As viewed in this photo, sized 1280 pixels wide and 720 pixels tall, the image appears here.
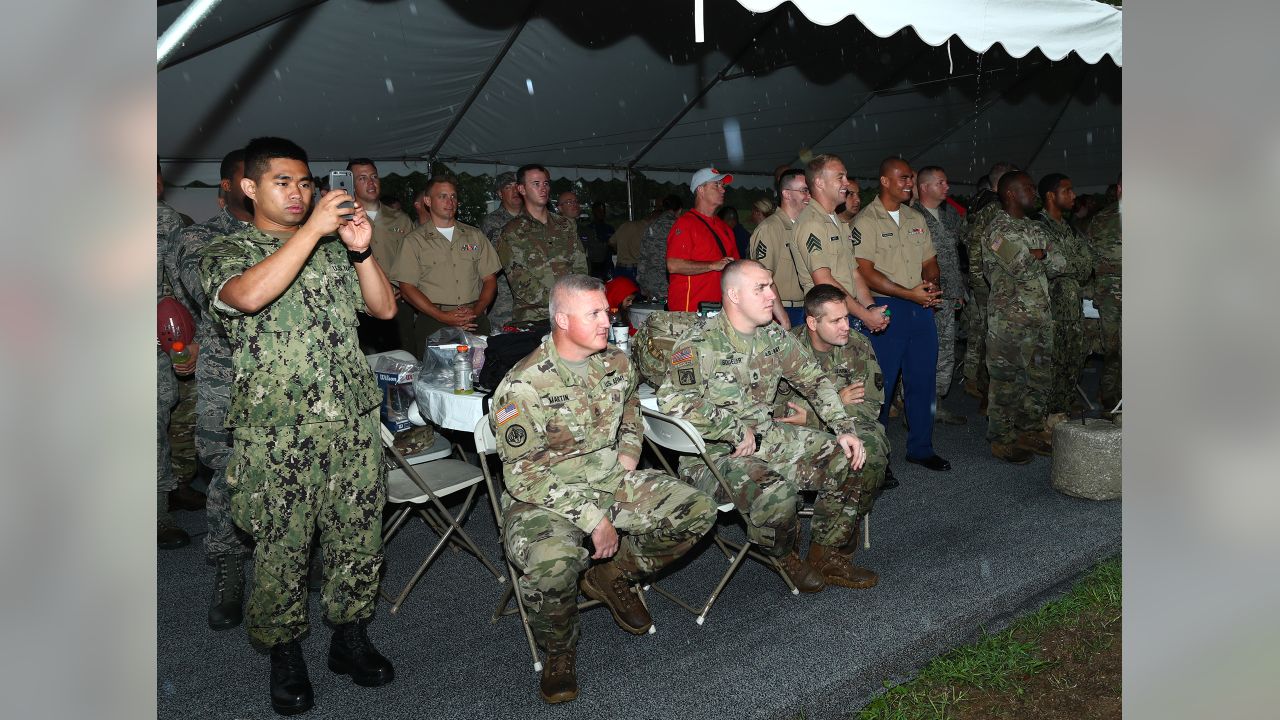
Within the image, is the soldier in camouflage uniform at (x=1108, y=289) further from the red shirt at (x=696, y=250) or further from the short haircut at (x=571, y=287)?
the short haircut at (x=571, y=287)

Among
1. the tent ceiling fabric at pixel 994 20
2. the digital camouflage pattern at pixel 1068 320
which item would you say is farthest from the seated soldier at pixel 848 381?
the digital camouflage pattern at pixel 1068 320

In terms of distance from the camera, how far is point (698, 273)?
222 inches

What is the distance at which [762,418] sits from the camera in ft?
13.1

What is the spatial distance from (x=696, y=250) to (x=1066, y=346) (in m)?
3.04

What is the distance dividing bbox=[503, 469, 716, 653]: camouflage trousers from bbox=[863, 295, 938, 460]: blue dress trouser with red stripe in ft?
8.03

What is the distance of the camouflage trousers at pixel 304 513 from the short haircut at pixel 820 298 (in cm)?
237

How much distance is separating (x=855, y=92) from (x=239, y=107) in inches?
247

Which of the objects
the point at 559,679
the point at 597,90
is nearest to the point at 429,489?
the point at 559,679

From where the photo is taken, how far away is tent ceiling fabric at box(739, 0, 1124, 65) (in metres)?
3.95

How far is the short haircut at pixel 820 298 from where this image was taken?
4.56 m
